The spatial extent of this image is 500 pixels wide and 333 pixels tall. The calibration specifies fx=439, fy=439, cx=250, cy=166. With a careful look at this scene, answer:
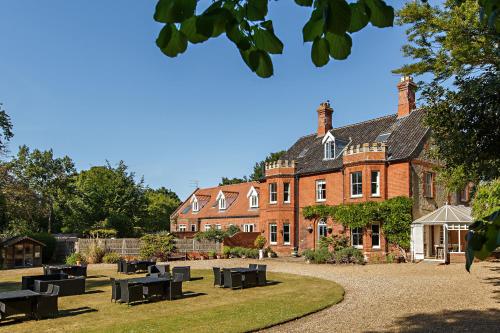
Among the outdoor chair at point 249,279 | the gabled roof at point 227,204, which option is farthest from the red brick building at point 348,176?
the outdoor chair at point 249,279

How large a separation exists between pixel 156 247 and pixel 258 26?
1210 inches

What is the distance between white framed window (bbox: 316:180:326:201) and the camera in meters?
34.1

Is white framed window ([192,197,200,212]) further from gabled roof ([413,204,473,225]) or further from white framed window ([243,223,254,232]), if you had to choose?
gabled roof ([413,204,473,225])

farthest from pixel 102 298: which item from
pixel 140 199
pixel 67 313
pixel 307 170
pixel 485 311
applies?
pixel 140 199

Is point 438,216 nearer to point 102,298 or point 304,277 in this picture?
point 304,277

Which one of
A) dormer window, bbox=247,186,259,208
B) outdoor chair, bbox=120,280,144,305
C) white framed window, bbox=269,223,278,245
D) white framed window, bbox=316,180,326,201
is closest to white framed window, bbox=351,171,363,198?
white framed window, bbox=316,180,326,201

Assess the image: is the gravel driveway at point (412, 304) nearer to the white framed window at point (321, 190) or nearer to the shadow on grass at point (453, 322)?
the shadow on grass at point (453, 322)

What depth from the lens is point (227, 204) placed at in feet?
153

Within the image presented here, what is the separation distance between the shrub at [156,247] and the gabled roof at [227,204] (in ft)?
38.7

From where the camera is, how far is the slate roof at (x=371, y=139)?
98.2 feet

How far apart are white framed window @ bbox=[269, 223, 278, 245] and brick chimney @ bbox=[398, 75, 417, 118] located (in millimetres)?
13065

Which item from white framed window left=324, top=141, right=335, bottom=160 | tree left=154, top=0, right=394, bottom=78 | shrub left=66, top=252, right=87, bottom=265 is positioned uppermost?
white framed window left=324, top=141, right=335, bottom=160

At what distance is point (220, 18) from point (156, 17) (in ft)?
0.96

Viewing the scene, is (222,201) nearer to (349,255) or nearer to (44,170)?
(349,255)
